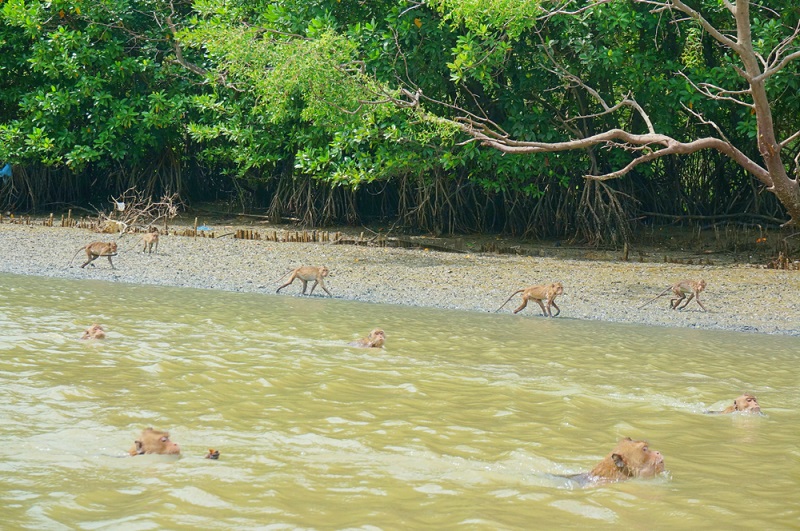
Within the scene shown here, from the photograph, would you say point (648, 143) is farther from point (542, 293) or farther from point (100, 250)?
point (100, 250)

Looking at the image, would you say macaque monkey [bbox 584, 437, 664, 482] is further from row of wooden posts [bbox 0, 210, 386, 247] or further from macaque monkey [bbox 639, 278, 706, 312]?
row of wooden posts [bbox 0, 210, 386, 247]

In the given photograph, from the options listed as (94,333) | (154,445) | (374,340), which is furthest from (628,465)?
(94,333)

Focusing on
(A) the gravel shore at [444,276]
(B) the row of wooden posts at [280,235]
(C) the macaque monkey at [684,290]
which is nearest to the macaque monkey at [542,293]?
(A) the gravel shore at [444,276]

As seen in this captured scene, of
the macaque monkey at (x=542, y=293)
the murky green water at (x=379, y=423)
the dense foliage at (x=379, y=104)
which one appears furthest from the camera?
the dense foliage at (x=379, y=104)

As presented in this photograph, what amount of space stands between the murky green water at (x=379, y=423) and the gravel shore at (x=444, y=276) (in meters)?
1.14

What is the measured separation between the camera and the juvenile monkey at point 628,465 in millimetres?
4398

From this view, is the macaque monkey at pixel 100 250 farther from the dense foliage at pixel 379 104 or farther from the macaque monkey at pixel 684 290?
the macaque monkey at pixel 684 290

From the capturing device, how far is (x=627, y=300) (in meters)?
11.0

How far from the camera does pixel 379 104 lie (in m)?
13.8

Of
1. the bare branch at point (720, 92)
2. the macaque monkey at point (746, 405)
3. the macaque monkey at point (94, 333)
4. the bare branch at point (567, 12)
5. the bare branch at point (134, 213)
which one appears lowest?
the macaque monkey at point (94, 333)

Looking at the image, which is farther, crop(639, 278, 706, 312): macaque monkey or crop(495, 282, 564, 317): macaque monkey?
crop(639, 278, 706, 312): macaque monkey

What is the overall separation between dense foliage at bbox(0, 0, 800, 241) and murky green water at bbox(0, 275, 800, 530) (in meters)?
5.19

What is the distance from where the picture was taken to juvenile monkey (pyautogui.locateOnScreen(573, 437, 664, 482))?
14.4 feet

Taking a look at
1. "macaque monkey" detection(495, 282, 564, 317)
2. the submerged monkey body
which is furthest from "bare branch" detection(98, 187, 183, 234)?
the submerged monkey body
